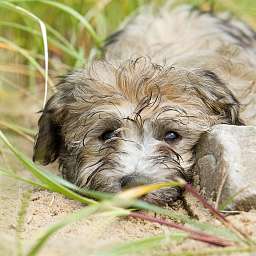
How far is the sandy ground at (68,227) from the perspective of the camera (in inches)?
123

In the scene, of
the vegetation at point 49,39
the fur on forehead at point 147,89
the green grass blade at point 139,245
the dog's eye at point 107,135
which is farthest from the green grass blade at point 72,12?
the green grass blade at point 139,245

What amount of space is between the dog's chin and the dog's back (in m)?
1.12

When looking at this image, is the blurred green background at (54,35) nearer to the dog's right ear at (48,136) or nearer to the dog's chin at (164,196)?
the dog's right ear at (48,136)

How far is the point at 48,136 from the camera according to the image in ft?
16.2

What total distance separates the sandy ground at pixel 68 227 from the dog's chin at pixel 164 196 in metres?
0.07

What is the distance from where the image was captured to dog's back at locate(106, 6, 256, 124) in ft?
17.3

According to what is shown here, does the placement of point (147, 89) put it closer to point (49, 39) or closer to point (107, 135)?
point (107, 135)

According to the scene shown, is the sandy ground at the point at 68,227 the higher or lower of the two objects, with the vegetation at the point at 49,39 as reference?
higher

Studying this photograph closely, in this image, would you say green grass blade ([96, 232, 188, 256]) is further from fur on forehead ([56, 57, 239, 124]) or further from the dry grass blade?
fur on forehead ([56, 57, 239, 124])

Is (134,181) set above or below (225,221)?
below

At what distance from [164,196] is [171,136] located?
0.63 m

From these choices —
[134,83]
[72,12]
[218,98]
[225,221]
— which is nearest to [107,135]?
[134,83]

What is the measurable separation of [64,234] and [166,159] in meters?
0.83

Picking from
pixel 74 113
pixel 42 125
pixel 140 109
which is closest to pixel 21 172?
pixel 42 125
